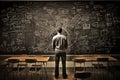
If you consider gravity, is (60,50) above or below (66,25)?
below

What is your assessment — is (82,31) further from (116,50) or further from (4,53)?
(4,53)

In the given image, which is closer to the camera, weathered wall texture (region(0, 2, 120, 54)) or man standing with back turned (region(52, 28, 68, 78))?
man standing with back turned (region(52, 28, 68, 78))

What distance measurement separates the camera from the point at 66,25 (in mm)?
8836

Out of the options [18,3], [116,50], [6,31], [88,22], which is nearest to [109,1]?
[88,22]

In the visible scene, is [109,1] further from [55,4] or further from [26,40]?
[26,40]

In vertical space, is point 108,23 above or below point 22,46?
above

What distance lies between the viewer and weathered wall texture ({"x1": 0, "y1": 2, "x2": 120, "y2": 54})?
29.0 feet

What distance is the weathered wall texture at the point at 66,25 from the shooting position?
8.83 metres

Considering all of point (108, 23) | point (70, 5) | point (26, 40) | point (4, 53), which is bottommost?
point (4, 53)

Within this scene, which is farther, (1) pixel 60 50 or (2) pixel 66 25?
(2) pixel 66 25

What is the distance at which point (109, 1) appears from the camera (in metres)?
8.77

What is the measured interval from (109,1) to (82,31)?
185 centimetres

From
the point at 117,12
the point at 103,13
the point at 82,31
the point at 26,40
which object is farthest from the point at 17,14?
the point at 117,12

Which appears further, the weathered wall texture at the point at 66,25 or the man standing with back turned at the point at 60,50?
the weathered wall texture at the point at 66,25
